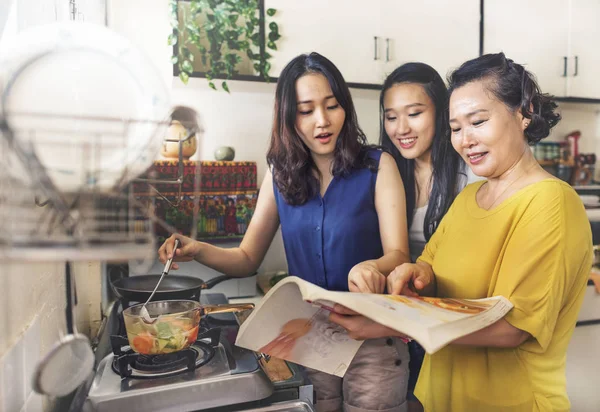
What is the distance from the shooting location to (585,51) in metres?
1.07

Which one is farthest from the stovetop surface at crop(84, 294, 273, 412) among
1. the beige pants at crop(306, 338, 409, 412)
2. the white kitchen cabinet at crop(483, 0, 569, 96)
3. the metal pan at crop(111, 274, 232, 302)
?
the white kitchen cabinet at crop(483, 0, 569, 96)

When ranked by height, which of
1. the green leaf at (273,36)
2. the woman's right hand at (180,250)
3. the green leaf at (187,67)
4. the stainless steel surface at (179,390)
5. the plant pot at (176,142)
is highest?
the green leaf at (273,36)

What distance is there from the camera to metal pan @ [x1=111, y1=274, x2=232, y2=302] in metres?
0.68

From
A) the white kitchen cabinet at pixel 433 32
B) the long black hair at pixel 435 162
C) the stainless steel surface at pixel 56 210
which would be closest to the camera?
the stainless steel surface at pixel 56 210

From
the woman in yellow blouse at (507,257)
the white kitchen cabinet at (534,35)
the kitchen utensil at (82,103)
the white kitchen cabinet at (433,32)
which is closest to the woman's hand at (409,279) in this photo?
the woman in yellow blouse at (507,257)

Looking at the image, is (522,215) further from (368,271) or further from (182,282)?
(182,282)

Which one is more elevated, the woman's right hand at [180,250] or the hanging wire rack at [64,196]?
the hanging wire rack at [64,196]

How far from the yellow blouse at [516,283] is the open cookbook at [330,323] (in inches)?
2.2

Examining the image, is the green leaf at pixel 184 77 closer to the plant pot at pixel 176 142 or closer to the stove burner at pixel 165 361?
the plant pot at pixel 176 142

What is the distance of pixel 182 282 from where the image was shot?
759mm

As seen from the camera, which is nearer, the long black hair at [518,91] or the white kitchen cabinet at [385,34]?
the long black hair at [518,91]

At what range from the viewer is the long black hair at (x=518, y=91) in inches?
26.1

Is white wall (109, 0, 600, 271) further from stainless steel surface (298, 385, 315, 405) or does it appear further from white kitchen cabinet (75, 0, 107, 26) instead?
stainless steel surface (298, 385, 315, 405)

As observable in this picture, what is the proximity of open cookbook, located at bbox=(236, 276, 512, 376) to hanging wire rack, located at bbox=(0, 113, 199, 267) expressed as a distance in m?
0.23
